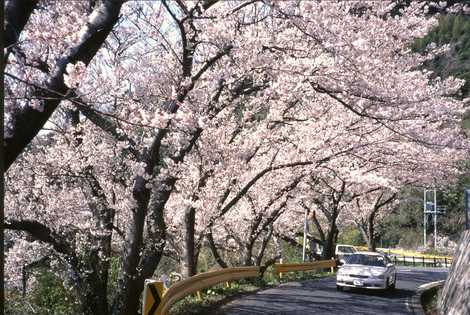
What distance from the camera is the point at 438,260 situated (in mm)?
42719

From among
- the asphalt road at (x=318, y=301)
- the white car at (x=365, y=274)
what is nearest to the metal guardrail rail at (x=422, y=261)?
the asphalt road at (x=318, y=301)

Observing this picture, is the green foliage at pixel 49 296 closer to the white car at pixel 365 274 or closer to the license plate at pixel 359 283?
the white car at pixel 365 274

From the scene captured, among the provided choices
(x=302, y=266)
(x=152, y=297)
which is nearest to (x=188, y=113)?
(x=152, y=297)

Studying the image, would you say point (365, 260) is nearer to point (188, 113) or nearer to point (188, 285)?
point (188, 285)

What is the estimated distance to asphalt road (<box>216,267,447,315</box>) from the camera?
41.7ft

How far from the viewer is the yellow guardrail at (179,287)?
305 inches

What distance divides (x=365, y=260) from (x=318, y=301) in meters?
4.82

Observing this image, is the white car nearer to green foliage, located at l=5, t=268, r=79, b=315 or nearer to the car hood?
the car hood

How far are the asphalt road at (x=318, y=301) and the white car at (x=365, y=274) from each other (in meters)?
0.32

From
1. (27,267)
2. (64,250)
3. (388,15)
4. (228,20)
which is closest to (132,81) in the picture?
(228,20)

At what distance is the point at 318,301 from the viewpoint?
14.7 metres

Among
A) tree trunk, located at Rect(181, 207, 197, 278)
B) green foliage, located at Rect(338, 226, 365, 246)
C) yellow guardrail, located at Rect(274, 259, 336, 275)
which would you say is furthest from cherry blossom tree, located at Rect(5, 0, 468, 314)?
green foliage, located at Rect(338, 226, 365, 246)

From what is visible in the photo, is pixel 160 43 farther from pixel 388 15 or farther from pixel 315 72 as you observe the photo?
pixel 388 15

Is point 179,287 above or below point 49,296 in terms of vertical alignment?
above
